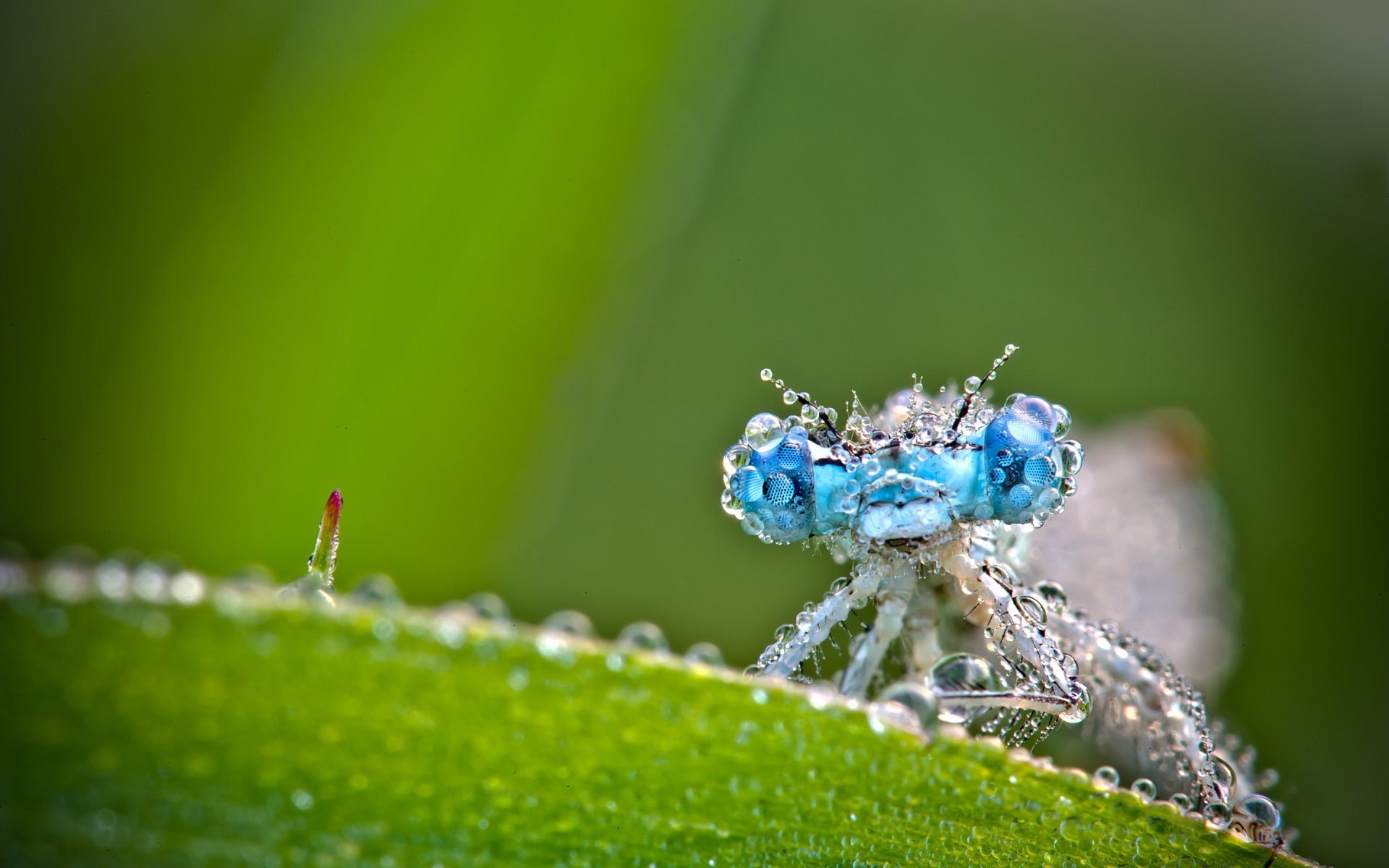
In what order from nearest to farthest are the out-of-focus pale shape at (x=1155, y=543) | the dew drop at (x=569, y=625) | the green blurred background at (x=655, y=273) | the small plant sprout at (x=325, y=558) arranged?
the dew drop at (x=569, y=625) < the small plant sprout at (x=325, y=558) < the green blurred background at (x=655, y=273) < the out-of-focus pale shape at (x=1155, y=543)

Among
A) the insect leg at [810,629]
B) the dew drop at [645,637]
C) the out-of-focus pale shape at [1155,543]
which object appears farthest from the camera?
the out-of-focus pale shape at [1155,543]

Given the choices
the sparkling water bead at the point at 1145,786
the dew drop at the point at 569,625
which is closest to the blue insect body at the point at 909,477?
the sparkling water bead at the point at 1145,786

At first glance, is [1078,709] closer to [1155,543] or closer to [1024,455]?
[1024,455]

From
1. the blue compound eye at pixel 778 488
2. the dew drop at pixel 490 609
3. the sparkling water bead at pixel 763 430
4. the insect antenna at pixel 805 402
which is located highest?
the insect antenna at pixel 805 402

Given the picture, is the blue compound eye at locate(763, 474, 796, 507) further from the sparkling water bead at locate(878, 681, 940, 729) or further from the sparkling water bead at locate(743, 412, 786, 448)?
the sparkling water bead at locate(878, 681, 940, 729)

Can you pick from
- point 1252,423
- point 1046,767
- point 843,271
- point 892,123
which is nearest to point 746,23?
point 843,271

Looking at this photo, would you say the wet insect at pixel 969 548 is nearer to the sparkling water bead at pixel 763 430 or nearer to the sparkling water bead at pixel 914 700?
the sparkling water bead at pixel 763 430
